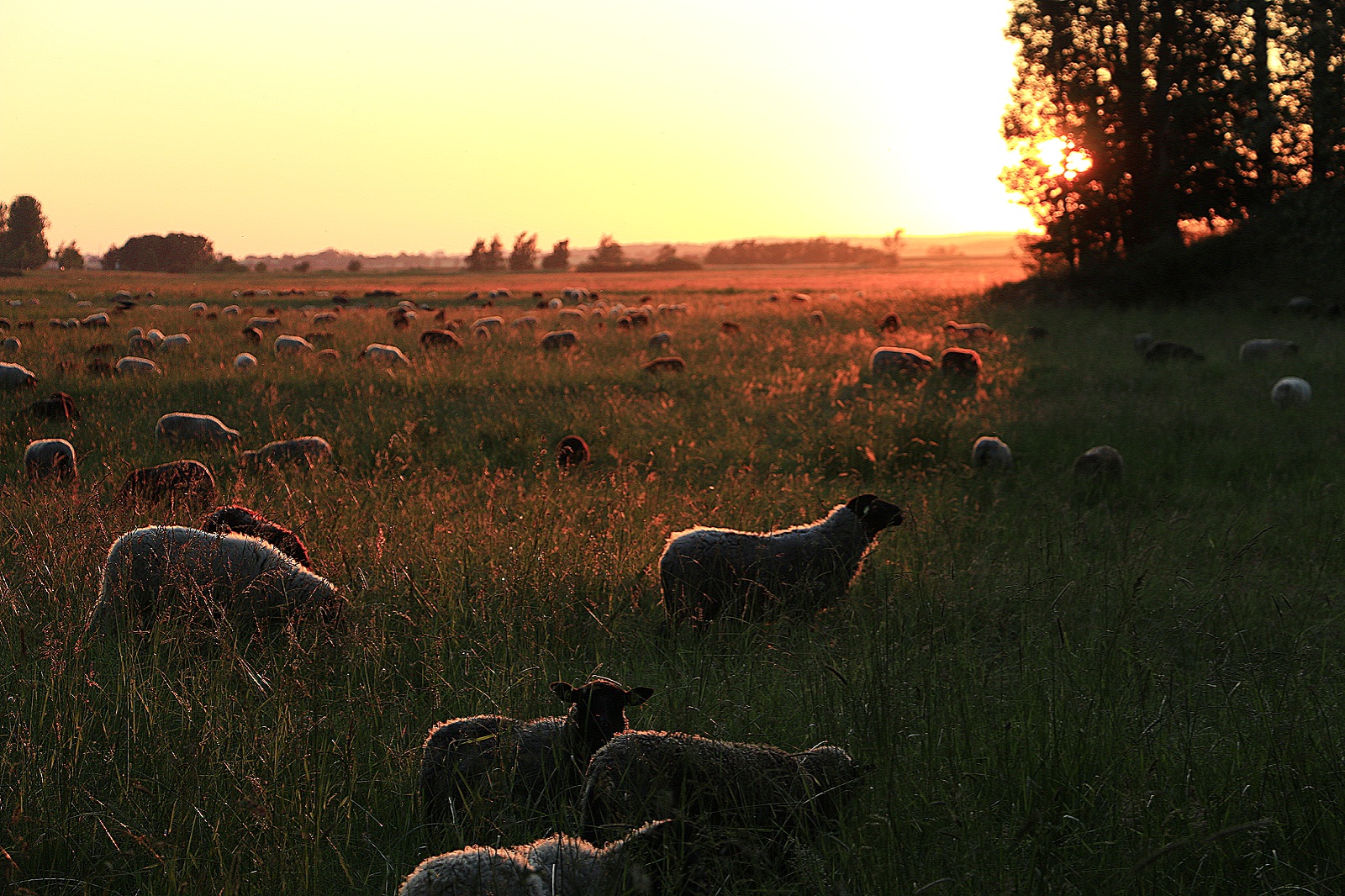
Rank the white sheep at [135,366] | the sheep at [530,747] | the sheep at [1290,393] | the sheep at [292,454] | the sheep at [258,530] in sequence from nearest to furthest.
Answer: the sheep at [530,747] → the sheep at [258,530] → the sheep at [292,454] → the sheep at [1290,393] → the white sheep at [135,366]

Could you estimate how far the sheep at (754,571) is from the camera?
4.91 m

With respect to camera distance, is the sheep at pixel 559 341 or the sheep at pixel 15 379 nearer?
the sheep at pixel 15 379

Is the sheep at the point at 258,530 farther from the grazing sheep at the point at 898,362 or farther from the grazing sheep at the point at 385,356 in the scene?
the grazing sheep at the point at 898,362

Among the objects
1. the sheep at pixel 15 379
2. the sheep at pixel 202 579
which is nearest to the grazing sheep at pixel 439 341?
the sheep at pixel 15 379

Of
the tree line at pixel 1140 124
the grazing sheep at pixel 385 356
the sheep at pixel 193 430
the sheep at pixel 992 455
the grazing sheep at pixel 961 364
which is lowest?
the sheep at pixel 992 455

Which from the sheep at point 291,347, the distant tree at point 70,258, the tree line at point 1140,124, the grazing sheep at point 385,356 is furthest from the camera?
the distant tree at point 70,258

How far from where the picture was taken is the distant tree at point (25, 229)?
8869 centimetres

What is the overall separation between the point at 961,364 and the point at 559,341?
28.3 ft

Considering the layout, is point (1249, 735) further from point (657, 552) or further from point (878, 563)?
point (657, 552)

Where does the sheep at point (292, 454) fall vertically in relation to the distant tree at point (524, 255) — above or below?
below

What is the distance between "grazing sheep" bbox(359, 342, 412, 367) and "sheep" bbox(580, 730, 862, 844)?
13.3 m

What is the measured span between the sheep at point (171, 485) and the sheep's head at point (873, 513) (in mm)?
4902

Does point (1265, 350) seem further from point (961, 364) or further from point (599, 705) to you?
point (599, 705)

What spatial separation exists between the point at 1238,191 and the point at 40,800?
32832 millimetres
